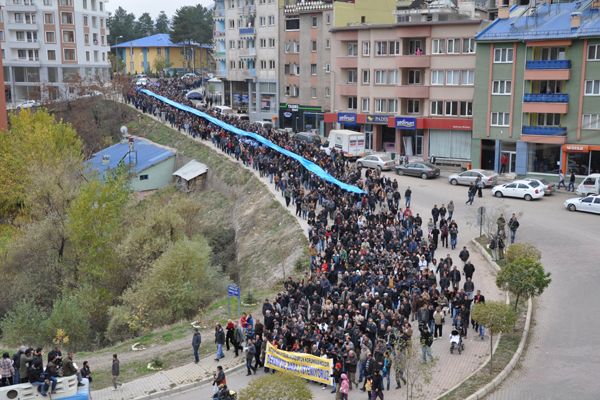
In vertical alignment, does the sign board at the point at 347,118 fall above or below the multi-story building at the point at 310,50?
below

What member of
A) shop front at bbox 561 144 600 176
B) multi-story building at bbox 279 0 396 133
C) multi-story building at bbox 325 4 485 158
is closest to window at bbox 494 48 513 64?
multi-story building at bbox 325 4 485 158

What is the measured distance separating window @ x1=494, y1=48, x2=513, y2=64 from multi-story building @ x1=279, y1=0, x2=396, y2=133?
21142 millimetres

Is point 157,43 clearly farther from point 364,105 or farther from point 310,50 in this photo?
point 364,105

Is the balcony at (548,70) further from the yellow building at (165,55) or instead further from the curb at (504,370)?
the yellow building at (165,55)

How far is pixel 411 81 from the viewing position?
202 feet

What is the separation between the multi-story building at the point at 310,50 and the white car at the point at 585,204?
35.1 metres

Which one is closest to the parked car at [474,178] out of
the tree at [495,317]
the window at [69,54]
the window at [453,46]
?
the window at [453,46]

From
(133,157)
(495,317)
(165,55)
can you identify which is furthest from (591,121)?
(165,55)

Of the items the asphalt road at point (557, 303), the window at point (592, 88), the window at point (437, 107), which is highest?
the window at point (592, 88)

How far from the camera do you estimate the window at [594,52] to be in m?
46.8

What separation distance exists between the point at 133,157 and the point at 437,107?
27071 mm

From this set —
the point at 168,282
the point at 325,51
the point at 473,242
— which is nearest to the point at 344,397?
the point at 168,282

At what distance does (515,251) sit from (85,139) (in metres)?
57.3

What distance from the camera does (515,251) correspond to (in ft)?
89.6
